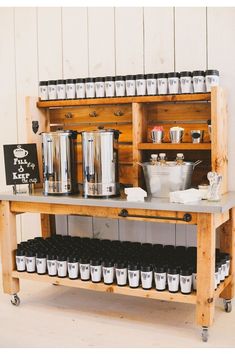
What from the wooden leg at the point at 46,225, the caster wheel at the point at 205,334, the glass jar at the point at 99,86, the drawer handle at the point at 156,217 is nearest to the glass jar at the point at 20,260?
the wooden leg at the point at 46,225

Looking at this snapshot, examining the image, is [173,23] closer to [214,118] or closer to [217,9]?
[217,9]

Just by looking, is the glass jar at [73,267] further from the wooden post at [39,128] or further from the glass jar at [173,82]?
the glass jar at [173,82]

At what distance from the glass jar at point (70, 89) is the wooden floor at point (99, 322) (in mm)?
1335

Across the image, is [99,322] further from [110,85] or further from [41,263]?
[110,85]

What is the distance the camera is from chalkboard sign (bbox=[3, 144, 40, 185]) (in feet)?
10.6

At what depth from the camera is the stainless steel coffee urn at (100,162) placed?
2975 mm

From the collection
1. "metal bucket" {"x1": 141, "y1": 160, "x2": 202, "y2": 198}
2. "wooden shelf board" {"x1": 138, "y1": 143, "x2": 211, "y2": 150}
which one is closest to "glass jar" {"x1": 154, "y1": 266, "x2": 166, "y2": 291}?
"metal bucket" {"x1": 141, "y1": 160, "x2": 202, "y2": 198}

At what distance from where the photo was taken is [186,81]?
3.04 m

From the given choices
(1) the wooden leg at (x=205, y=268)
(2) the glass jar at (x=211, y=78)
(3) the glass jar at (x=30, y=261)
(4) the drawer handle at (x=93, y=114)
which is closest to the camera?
(1) the wooden leg at (x=205, y=268)

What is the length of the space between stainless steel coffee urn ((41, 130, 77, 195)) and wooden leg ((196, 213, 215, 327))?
915 millimetres

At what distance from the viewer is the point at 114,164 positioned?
9.98ft

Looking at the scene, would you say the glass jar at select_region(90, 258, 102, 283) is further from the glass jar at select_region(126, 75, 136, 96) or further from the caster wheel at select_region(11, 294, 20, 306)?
the glass jar at select_region(126, 75, 136, 96)

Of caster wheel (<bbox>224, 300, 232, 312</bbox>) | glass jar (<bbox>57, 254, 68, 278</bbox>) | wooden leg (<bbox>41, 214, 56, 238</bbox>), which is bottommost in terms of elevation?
caster wheel (<bbox>224, 300, 232, 312</bbox>)

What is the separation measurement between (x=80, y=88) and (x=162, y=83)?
0.57m
